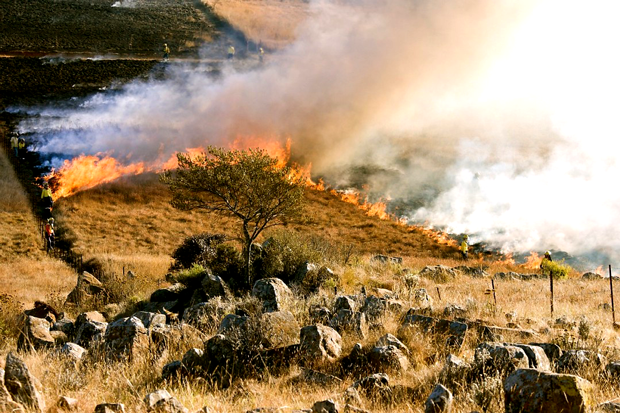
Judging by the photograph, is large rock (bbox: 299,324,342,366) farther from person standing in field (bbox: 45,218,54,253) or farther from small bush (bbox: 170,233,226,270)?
person standing in field (bbox: 45,218,54,253)

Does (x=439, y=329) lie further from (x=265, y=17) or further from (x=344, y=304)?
(x=265, y=17)

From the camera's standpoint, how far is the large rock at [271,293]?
43.5 feet

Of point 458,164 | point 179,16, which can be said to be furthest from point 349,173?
point 179,16

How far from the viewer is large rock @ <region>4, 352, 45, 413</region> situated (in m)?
6.46

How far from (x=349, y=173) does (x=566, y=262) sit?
74.7 feet

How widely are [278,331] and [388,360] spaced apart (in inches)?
78.1

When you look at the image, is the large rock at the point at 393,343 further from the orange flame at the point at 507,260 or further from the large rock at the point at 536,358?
the orange flame at the point at 507,260

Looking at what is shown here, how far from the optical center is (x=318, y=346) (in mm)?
8906

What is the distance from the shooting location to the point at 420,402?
7.23 meters

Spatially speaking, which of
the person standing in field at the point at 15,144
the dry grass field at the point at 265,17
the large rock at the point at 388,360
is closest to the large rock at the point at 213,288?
the large rock at the point at 388,360

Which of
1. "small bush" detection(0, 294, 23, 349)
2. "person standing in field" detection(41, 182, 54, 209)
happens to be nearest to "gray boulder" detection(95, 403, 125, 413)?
"small bush" detection(0, 294, 23, 349)

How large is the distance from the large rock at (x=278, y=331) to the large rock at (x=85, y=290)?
552 inches

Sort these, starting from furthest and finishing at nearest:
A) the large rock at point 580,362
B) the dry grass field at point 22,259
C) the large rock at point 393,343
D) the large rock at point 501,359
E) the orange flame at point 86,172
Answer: the orange flame at point 86,172 < the dry grass field at point 22,259 < the large rock at point 393,343 < the large rock at point 580,362 < the large rock at point 501,359

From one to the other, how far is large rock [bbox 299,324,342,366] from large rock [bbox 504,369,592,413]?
3326 millimetres
